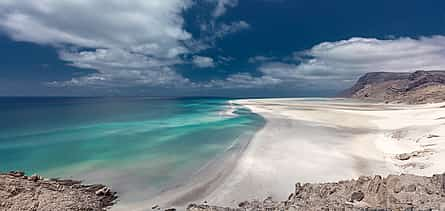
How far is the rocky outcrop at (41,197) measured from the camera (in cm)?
921

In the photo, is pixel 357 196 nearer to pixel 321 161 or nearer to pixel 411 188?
pixel 411 188

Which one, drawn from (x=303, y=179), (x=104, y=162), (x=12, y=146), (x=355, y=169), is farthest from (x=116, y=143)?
(x=355, y=169)

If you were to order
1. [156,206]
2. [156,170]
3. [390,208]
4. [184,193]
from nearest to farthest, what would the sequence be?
[390,208]
[156,206]
[184,193]
[156,170]

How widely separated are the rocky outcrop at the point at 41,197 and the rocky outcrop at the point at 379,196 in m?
5.11

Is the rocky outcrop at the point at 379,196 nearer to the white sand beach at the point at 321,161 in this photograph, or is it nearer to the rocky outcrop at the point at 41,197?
the white sand beach at the point at 321,161

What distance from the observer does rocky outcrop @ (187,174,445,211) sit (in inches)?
296

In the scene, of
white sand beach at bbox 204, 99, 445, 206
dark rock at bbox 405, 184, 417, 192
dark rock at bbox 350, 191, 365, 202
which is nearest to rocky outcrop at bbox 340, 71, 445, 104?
white sand beach at bbox 204, 99, 445, 206

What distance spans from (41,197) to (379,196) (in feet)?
39.1

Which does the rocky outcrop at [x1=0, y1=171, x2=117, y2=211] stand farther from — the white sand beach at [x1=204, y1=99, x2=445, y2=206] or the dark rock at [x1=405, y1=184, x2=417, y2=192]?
the dark rock at [x1=405, y1=184, x2=417, y2=192]

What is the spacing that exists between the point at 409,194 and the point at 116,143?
24965 millimetres

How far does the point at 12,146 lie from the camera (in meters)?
26.1

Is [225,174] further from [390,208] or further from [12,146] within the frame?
[12,146]

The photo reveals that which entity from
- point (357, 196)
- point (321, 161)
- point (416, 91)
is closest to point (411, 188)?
point (357, 196)

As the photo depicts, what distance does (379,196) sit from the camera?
27.5 feet
